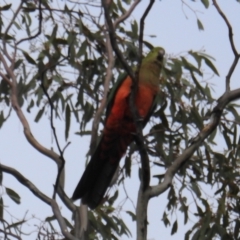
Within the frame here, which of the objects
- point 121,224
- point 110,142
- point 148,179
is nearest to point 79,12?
point 110,142

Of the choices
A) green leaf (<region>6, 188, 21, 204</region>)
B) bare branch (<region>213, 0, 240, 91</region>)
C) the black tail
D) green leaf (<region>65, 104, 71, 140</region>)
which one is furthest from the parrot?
bare branch (<region>213, 0, 240, 91</region>)

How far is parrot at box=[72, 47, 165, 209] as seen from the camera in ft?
11.4

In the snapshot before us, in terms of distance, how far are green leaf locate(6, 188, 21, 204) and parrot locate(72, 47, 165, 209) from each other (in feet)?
1.07

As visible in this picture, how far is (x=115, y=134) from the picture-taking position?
12.3ft

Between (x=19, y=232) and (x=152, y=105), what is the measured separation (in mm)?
1013

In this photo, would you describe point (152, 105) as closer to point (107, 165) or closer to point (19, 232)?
point (107, 165)

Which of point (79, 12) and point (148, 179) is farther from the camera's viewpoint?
point (79, 12)

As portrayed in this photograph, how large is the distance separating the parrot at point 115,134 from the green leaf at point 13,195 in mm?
326

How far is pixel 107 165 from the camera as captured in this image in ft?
12.0

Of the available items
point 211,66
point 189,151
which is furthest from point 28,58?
point 189,151

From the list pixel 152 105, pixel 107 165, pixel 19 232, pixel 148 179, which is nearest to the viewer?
pixel 148 179

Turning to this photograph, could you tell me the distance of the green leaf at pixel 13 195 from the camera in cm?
363

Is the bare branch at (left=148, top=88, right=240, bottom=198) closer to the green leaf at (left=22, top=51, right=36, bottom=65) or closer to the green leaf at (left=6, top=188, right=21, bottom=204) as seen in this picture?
the green leaf at (left=6, top=188, right=21, bottom=204)

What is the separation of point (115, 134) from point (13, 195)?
1.82 feet
